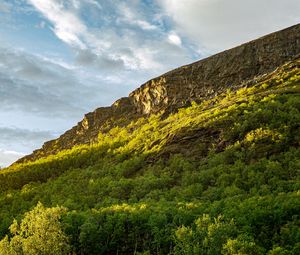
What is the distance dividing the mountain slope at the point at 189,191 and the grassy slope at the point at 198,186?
26cm

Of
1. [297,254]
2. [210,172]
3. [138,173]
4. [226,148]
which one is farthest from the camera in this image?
[138,173]

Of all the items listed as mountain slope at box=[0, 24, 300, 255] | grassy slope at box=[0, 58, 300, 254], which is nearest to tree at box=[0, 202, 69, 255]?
mountain slope at box=[0, 24, 300, 255]

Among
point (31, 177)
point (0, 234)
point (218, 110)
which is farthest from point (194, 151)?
point (31, 177)

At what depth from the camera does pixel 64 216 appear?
100 m

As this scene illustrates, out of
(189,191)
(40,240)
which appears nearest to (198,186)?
(189,191)

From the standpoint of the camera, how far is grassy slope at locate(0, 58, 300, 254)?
257 ft

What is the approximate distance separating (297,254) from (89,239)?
137 ft

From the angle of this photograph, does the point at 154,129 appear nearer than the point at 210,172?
No

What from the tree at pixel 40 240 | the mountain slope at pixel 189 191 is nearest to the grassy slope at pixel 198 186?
the mountain slope at pixel 189 191

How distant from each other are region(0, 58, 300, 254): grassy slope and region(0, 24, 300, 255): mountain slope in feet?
0.84

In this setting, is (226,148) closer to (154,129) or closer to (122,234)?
(122,234)

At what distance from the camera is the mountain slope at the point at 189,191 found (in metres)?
78.6

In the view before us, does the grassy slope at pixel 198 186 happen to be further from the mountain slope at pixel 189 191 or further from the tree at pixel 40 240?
the tree at pixel 40 240

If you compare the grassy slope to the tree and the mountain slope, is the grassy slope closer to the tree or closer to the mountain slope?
the mountain slope
